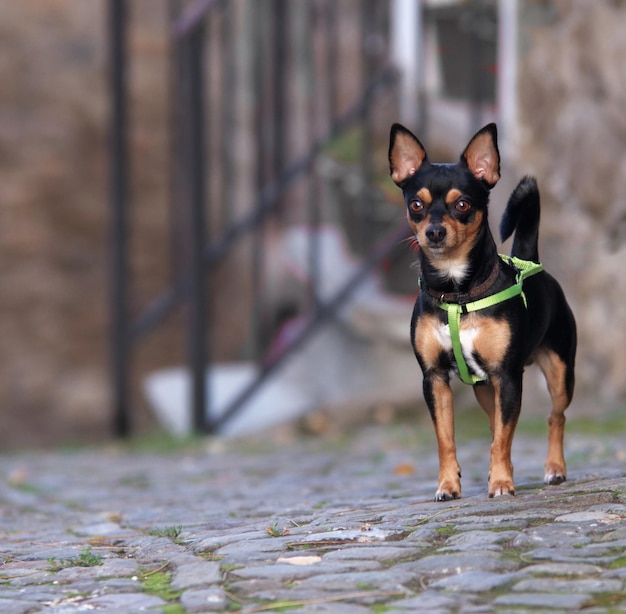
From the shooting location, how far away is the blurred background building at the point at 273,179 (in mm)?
6406

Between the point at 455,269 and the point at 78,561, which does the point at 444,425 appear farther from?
the point at 78,561

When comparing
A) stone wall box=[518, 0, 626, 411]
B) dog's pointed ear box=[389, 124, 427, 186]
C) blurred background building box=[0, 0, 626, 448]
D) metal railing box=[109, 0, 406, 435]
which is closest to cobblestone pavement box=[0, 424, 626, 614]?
dog's pointed ear box=[389, 124, 427, 186]

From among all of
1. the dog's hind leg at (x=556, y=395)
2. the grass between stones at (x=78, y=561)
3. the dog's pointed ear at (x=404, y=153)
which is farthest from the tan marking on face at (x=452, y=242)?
the grass between stones at (x=78, y=561)

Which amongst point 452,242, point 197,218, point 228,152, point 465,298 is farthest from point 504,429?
point 228,152

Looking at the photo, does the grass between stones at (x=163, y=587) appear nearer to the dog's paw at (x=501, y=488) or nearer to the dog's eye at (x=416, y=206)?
the dog's paw at (x=501, y=488)

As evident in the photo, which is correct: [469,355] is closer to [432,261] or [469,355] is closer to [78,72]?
[432,261]

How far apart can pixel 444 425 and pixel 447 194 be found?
26.9 inches

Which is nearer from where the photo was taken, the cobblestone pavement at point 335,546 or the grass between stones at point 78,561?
the cobblestone pavement at point 335,546

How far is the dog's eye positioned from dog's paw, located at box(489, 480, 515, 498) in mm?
825

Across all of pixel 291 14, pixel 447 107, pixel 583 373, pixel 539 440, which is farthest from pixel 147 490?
pixel 291 14

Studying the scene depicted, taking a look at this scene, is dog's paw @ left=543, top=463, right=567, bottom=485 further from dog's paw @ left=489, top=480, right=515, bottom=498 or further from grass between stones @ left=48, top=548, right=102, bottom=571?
grass between stones @ left=48, top=548, right=102, bottom=571

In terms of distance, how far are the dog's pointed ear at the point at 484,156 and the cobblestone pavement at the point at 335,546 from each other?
936mm

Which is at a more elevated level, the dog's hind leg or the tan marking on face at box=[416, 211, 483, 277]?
the tan marking on face at box=[416, 211, 483, 277]

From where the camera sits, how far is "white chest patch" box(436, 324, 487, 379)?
3.33 m
